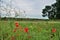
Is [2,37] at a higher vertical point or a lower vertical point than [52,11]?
higher

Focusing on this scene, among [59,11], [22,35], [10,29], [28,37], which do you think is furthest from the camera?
[59,11]

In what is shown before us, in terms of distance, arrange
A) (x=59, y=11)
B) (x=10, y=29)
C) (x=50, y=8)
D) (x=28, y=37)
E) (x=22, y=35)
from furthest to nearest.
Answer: (x=50, y=8) → (x=59, y=11) → (x=10, y=29) → (x=22, y=35) → (x=28, y=37)

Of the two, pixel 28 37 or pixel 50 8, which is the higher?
pixel 28 37

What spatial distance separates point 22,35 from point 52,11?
39.6 metres

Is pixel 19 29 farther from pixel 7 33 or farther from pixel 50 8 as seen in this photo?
pixel 50 8

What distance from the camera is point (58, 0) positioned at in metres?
44.2

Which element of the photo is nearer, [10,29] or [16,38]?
[16,38]

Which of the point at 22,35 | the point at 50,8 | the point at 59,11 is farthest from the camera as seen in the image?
the point at 50,8

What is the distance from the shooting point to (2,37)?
196 inches

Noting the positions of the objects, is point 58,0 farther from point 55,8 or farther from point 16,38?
point 16,38

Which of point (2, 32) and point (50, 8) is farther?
point (50, 8)

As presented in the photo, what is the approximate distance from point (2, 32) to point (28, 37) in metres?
0.80

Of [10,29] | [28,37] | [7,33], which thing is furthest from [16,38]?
[10,29]

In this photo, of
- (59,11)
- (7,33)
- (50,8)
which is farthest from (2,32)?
(50,8)
